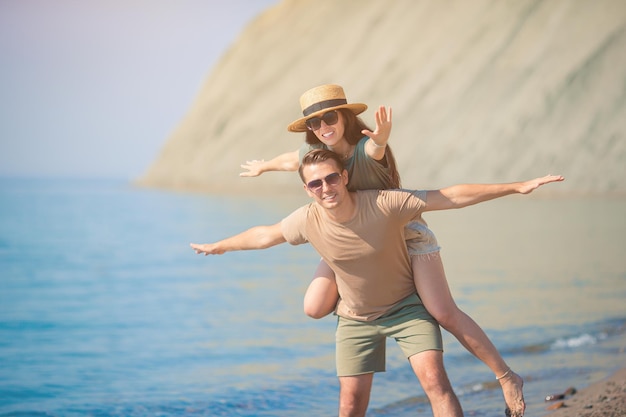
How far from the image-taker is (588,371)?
8.03 metres

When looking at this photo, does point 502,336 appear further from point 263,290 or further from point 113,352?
point 263,290

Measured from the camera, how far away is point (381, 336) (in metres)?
5.21

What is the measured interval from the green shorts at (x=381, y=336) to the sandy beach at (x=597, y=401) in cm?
129

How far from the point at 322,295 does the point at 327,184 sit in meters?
0.75

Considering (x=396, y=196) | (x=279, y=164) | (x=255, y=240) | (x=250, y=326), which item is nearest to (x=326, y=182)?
(x=396, y=196)

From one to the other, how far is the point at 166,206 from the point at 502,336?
3305cm

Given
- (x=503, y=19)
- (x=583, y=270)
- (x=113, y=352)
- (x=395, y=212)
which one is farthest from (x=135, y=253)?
(x=503, y=19)

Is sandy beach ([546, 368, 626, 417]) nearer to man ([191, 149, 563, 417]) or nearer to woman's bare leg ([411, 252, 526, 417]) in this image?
woman's bare leg ([411, 252, 526, 417])

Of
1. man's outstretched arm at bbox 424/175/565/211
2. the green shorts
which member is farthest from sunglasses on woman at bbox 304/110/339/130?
the green shorts

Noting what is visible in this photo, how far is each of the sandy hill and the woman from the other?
31.3 meters

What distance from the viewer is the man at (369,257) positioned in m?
4.84

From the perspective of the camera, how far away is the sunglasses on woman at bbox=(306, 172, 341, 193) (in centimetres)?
482

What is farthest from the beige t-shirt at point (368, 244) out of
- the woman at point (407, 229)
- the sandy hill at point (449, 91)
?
the sandy hill at point (449, 91)

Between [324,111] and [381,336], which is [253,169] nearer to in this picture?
[324,111]
